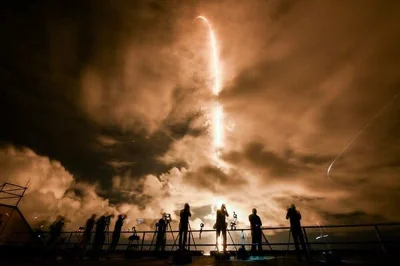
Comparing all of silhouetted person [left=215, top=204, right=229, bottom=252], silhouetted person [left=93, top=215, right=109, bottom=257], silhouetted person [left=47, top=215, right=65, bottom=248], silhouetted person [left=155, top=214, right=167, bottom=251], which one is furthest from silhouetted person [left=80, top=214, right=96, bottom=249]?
silhouetted person [left=215, top=204, right=229, bottom=252]

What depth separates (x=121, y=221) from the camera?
45.8ft

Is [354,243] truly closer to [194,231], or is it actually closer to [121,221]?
[194,231]

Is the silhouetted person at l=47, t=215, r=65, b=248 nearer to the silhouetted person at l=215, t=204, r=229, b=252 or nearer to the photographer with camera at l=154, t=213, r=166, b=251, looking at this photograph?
the photographer with camera at l=154, t=213, r=166, b=251

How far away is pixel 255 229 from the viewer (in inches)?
379

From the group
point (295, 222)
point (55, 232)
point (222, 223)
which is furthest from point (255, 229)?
point (55, 232)

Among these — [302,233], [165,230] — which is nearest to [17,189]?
[165,230]

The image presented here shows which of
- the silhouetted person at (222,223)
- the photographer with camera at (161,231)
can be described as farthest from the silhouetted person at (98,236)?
the silhouetted person at (222,223)

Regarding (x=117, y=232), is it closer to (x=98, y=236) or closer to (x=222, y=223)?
(x=98, y=236)

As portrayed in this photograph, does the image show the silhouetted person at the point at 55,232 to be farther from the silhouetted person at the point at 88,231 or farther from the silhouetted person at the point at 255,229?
the silhouetted person at the point at 255,229

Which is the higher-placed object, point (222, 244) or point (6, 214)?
point (6, 214)

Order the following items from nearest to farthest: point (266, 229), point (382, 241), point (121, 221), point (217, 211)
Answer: point (382, 241), point (266, 229), point (217, 211), point (121, 221)

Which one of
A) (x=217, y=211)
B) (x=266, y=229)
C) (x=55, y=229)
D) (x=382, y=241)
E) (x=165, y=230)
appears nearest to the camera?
(x=382, y=241)

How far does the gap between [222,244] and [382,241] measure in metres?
6.43

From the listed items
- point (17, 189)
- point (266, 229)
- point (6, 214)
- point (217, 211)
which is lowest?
point (266, 229)
